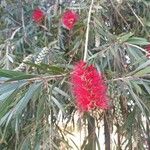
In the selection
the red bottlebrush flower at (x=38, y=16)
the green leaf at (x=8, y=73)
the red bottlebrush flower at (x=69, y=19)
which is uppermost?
the red bottlebrush flower at (x=38, y=16)

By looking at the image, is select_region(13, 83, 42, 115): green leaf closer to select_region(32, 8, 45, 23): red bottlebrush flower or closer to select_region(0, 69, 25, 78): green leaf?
select_region(0, 69, 25, 78): green leaf

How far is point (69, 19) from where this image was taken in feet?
3.98

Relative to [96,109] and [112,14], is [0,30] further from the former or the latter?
[96,109]

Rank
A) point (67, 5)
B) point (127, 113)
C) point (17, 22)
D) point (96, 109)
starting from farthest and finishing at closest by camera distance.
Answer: point (17, 22) < point (67, 5) < point (127, 113) < point (96, 109)

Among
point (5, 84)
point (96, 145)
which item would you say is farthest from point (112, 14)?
point (5, 84)

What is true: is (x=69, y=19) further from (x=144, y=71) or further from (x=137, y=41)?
(x=144, y=71)

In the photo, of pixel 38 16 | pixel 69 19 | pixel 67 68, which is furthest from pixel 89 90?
pixel 38 16

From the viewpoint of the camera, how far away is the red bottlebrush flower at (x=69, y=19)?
1.21 metres

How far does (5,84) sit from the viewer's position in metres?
0.81

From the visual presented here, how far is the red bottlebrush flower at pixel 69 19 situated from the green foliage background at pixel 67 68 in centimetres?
2

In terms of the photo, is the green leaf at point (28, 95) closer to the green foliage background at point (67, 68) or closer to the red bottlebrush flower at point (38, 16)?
the green foliage background at point (67, 68)

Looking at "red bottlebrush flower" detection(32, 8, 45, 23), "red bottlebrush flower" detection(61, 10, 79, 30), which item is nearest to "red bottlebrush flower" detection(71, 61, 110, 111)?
"red bottlebrush flower" detection(61, 10, 79, 30)

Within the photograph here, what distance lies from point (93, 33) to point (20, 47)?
275 mm

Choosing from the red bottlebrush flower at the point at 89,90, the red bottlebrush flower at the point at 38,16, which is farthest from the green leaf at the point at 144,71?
the red bottlebrush flower at the point at 38,16
